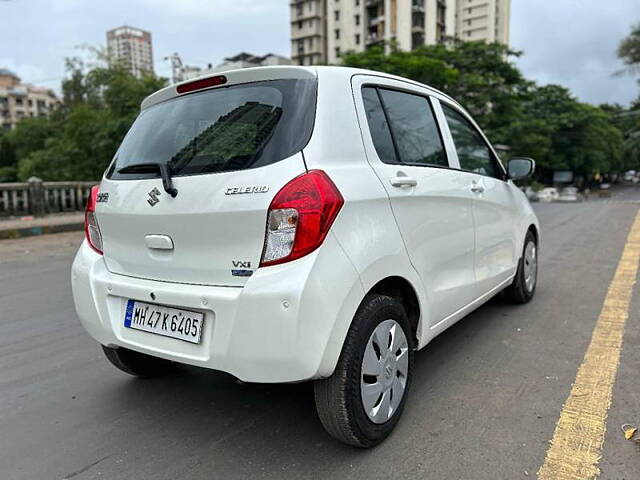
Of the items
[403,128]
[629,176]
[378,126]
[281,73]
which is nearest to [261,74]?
[281,73]

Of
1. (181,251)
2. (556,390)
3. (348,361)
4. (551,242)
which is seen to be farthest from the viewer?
(551,242)

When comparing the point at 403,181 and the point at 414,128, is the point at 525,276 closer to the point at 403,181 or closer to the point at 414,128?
the point at 414,128

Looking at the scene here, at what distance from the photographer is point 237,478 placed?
2.05 metres

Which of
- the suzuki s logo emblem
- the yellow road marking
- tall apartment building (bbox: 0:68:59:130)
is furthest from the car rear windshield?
tall apartment building (bbox: 0:68:59:130)

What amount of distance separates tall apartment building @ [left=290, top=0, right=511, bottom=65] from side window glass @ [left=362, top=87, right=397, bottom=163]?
164ft

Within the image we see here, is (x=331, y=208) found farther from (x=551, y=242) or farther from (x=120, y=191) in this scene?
(x=551, y=242)

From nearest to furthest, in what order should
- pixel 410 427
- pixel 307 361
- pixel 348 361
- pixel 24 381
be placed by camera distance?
pixel 307 361
pixel 348 361
pixel 410 427
pixel 24 381

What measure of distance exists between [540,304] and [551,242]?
14.2 feet

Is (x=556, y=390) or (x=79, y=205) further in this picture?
(x=79, y=205)

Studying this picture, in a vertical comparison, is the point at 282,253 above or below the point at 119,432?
above

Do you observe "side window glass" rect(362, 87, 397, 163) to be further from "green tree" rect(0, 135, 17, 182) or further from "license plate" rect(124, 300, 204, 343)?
"green tree" rect(0, 135, 17, 182)

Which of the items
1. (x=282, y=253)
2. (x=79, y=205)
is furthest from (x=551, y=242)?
(x=79, y=205)

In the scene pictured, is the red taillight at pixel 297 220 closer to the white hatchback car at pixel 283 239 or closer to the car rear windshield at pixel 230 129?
the white hatchback car at pixel 283 239

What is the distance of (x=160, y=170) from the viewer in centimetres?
230
